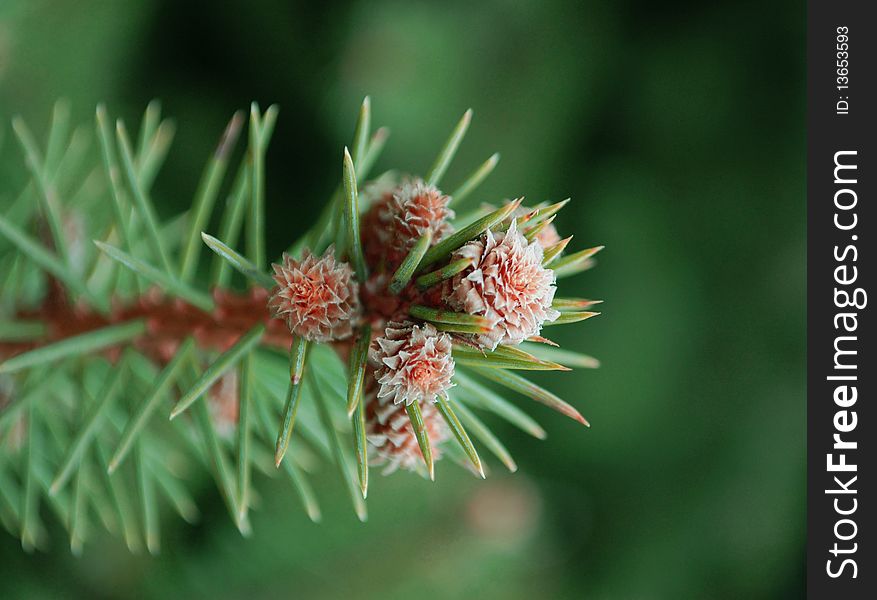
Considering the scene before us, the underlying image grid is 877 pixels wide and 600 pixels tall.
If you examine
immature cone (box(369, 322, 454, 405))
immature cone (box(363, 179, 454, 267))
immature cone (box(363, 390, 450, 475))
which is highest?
immature cone (box(363, 179, 454, 267))

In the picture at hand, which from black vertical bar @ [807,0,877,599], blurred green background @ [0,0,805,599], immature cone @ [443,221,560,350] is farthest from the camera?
blurred green background @ [0,0,805,599]

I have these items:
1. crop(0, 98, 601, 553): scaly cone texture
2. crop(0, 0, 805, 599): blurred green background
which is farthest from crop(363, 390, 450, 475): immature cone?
crop(0, 0, 805, 599): blurred green background

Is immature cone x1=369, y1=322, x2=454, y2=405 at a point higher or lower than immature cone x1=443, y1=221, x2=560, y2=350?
A: lower

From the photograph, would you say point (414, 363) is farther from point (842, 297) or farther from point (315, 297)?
point (842, 297)

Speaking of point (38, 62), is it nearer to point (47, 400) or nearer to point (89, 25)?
point (89, 25)

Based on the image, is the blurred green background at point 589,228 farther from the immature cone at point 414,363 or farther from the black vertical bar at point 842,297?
the immature cone at point 414,363

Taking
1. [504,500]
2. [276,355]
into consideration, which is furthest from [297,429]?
[504,500]

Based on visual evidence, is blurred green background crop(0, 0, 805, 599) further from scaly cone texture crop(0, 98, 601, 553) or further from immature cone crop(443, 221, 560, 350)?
immature cone crop(443, 221, 560, 350)
